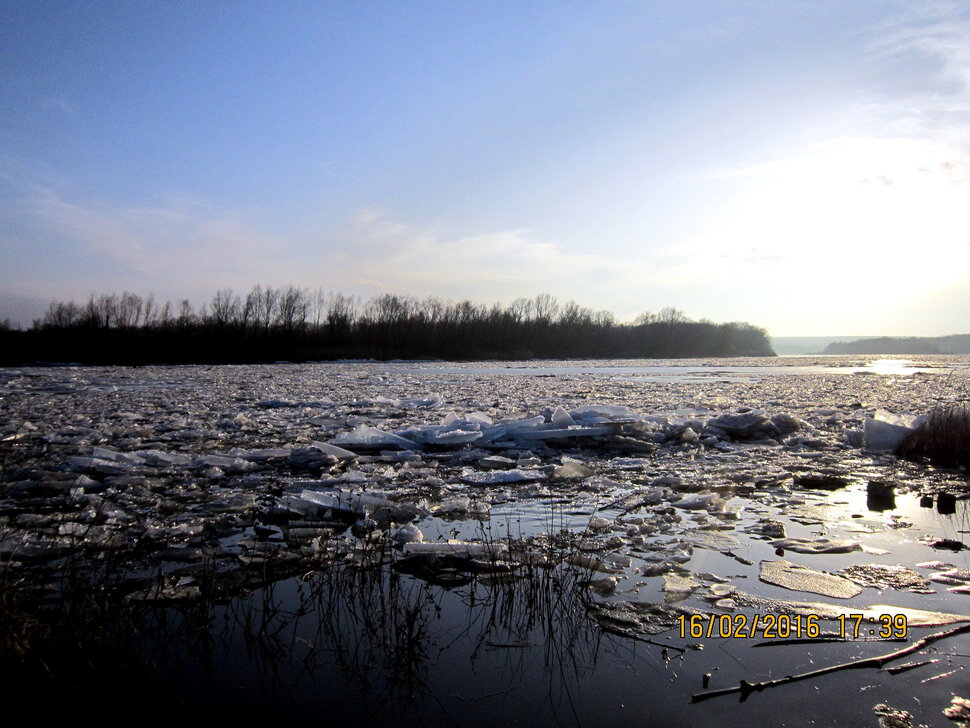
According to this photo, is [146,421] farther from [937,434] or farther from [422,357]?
[422,357]

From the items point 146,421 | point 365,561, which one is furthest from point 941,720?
point 146,421

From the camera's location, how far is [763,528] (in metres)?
4.28

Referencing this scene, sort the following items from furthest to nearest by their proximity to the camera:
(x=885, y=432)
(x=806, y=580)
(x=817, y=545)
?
1. (x=885, y=432)
2. (x=817, y=545)
3. (x=806, y=580)

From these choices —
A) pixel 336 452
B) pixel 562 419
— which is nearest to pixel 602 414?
pixel 562 419

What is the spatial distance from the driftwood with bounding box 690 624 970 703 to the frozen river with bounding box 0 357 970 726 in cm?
4

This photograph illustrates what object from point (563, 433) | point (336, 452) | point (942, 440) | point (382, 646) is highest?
point (942, 440)

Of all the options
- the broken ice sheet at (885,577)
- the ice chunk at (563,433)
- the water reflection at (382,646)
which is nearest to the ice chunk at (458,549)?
the water reflection at (382,646)

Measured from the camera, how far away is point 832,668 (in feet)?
7.86

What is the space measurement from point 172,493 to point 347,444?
2490mm

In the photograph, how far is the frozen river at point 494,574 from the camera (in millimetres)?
2250
